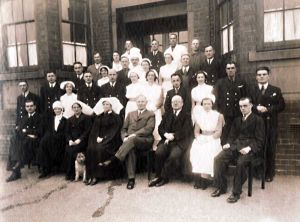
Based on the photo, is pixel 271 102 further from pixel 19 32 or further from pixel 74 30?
pixel 19 32

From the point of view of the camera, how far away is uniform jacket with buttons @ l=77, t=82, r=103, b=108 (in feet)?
20.4

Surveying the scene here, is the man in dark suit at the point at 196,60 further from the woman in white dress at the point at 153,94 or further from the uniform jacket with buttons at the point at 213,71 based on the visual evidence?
the woman in white dress at the point at 153,94

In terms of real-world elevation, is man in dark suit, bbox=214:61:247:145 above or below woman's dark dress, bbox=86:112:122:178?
above

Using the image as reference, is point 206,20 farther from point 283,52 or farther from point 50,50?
point 50,50

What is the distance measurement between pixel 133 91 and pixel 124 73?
65 centimetres

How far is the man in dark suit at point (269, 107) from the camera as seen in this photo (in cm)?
486

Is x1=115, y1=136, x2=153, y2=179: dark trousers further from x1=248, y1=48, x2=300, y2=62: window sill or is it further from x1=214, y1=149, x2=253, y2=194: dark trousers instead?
x1=248, y1=48, x2=300, y2=62: window sill

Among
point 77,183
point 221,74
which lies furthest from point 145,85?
point 77,183

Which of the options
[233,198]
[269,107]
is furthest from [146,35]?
[233,198]

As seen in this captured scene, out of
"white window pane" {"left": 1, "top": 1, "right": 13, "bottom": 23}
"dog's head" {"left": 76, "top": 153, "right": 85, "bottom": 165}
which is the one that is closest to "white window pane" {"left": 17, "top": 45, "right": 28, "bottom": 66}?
"white window pane" {"left": 1, "top": 1, "right": 13, "bottom": 23}

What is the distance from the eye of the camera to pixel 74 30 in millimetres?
7773

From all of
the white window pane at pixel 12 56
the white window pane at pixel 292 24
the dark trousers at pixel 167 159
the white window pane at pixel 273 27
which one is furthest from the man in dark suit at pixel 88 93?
the white window pane at pixel 292 24

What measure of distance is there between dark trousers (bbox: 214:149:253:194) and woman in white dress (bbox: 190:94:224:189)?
0.11 m

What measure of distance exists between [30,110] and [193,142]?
322cm
